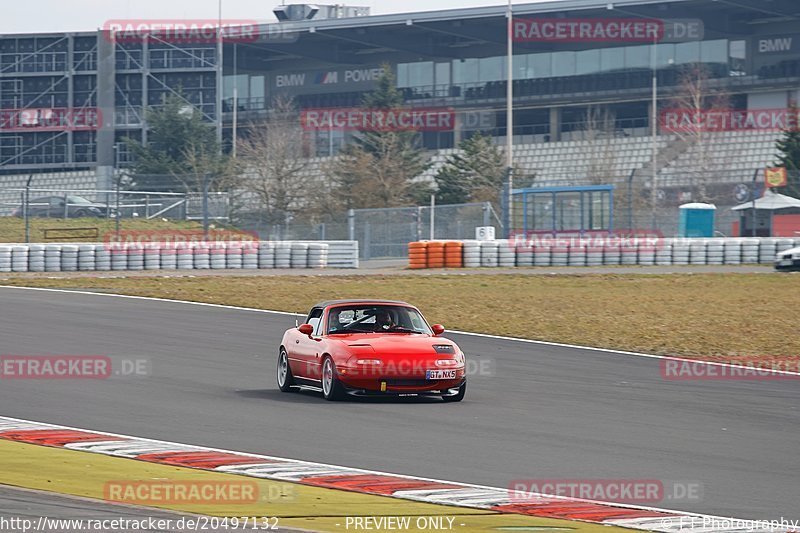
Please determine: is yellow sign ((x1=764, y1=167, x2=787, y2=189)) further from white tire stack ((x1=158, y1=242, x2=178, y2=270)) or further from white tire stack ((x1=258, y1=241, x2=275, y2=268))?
white tire stack ((x1=158, y1=242, x2=178, y2=270))

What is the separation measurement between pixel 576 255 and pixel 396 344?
1023 inches

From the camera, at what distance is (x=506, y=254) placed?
37938 mm

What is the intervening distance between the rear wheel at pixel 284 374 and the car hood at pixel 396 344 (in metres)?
0.93

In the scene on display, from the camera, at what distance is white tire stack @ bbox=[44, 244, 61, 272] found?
33.2 meters

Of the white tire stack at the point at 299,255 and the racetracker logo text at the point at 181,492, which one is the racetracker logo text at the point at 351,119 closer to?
the white tire stack at the point at 299,255

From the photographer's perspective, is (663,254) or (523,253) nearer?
(523,253)

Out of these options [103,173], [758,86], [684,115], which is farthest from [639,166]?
[103,173]

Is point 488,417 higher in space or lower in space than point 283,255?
lower

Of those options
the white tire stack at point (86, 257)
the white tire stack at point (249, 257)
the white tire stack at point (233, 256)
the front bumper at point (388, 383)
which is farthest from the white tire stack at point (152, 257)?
the front bumper at point (388, 383)

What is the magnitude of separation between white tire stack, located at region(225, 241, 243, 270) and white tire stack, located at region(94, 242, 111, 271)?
3336 mm

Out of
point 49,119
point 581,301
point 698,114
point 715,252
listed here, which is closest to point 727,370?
point 581,301

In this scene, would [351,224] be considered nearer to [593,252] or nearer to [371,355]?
[593,252]

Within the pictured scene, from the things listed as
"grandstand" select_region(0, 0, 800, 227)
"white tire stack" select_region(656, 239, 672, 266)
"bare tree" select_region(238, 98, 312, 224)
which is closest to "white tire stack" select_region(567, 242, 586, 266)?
"white tire stack" select_region(656, 239, 672, 266)

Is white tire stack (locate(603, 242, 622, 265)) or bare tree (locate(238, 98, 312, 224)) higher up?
bare tree (locate(238, 98, 312, 224))
